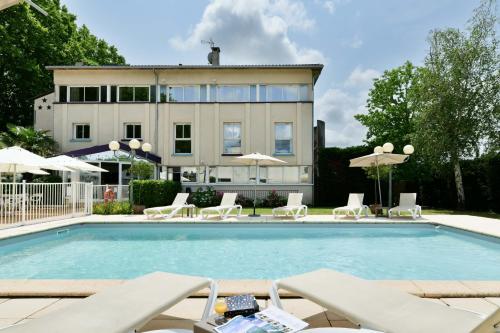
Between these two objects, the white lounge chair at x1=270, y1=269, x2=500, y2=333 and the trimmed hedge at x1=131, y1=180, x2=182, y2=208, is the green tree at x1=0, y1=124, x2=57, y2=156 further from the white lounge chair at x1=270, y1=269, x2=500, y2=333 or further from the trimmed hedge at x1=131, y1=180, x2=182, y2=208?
the white lounge chair at x1=270, y1=269, x2=500, y2=333

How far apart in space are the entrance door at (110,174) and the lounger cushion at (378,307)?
744 inches

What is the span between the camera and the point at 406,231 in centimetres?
1155

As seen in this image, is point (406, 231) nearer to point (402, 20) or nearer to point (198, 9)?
point (402, 20)

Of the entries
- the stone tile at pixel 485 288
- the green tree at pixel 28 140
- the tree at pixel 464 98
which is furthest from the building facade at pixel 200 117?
the stone tile at pixel 485 288

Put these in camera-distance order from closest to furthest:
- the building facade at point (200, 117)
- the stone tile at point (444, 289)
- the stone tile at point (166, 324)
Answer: the stone tile at point (166, 324) < the stone tile at point (444, 289) < the building facade at point (200, 117)

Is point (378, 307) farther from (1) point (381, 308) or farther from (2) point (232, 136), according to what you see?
(2) point (232, 136)

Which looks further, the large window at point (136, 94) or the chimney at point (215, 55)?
the chimney at point (215, 55)

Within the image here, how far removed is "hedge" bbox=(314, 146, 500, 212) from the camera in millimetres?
17688

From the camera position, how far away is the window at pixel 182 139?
72.4ft

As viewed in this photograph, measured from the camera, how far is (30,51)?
2703cm

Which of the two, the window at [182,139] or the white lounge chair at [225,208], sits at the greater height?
the window at [182,139]

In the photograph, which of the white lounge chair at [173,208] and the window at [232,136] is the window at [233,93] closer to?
the window at [232,136]

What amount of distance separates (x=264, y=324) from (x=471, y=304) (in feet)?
9.25

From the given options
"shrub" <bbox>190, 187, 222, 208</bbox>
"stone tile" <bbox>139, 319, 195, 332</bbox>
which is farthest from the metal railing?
"stone tile" <bbox>139, 319, 195, 332</bbox>
